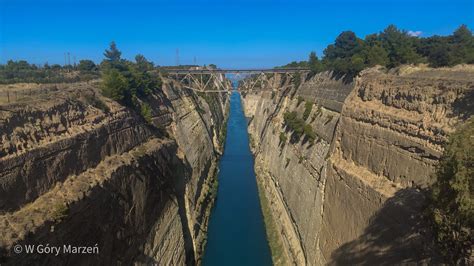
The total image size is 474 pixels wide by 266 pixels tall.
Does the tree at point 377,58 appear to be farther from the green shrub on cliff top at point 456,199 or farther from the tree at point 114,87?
the green shrub on cliff top at point 456,199

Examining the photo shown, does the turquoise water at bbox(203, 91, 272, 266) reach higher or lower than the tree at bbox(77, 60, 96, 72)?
lower

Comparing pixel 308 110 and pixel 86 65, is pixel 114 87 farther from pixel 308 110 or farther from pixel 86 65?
pixel 86 65

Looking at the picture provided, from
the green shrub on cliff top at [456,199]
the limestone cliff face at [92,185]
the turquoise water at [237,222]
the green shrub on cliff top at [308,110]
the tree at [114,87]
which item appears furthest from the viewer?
the green shrub on cliff top at [308,110]

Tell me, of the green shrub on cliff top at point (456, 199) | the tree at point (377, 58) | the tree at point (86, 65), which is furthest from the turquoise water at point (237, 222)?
the tree at point (86, 65)

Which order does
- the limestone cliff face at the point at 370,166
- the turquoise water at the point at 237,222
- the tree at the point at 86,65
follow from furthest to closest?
the tree at the point at 86,65, the turquoise water at the point at 237,222, the limestone cliff face at the point at 370,166

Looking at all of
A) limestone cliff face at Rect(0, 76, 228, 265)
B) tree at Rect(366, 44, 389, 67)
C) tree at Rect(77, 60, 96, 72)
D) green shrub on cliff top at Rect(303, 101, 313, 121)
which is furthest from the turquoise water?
tree at Rect(77, 60, 96, 72)

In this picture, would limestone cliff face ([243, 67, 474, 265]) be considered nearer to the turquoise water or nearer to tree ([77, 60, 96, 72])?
the turquoise water
